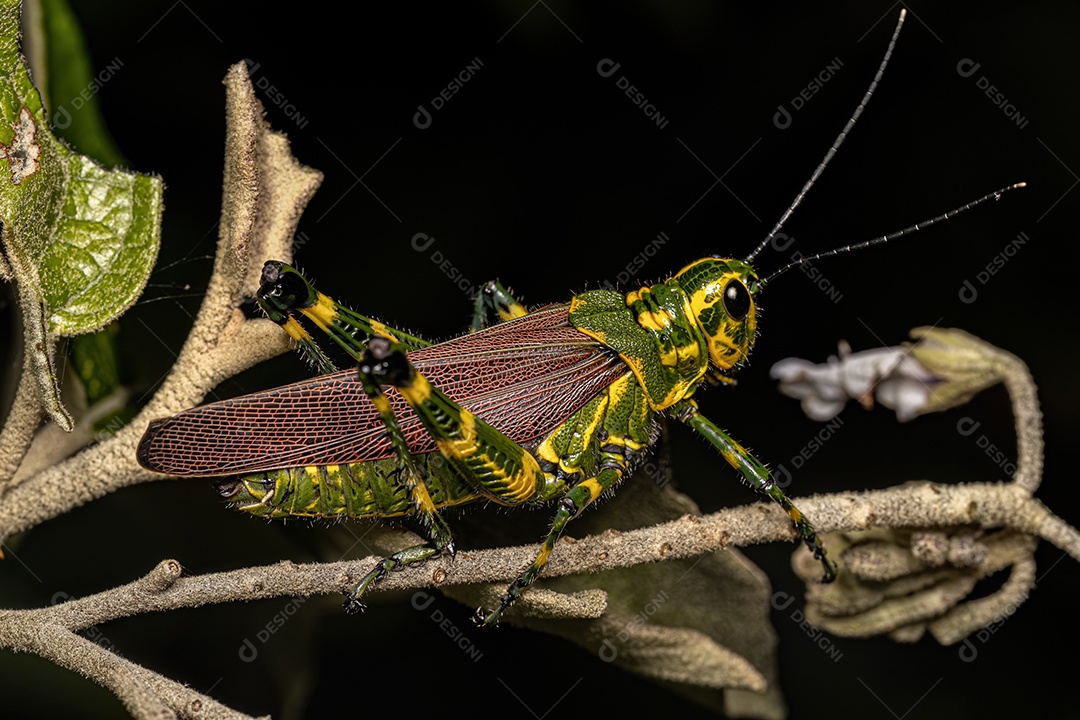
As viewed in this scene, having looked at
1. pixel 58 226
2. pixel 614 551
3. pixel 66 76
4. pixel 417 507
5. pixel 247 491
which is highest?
pixel 66 76

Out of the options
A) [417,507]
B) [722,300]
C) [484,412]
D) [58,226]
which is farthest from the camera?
[722,300]

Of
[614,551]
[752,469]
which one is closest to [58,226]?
[614,551]

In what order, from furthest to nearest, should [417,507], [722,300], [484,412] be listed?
1. [722,300]
2. [484,412]
3. [417,507]

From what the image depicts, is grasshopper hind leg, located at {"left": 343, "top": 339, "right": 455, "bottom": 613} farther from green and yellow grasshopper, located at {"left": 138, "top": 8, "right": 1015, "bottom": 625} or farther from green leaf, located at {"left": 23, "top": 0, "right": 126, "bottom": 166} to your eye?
green leaf, located at {"left": 23, "top": 0, "right": 126, "bottom": 166}

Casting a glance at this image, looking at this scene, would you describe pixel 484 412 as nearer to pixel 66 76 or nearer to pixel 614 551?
pixel 614 551

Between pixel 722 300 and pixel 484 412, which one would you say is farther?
pixel 722 300

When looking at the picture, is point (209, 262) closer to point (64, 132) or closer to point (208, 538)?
point (64, 132)

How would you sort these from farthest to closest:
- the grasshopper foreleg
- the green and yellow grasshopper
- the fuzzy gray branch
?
the grasshopper foreleg < the green and yellow grasshopper < the fuzzy gray branch

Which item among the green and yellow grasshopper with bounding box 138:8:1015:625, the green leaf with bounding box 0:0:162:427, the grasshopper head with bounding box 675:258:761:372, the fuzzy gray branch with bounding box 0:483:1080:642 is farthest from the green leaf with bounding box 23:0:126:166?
the grasshopper head with bounding box 675:258:761:372
